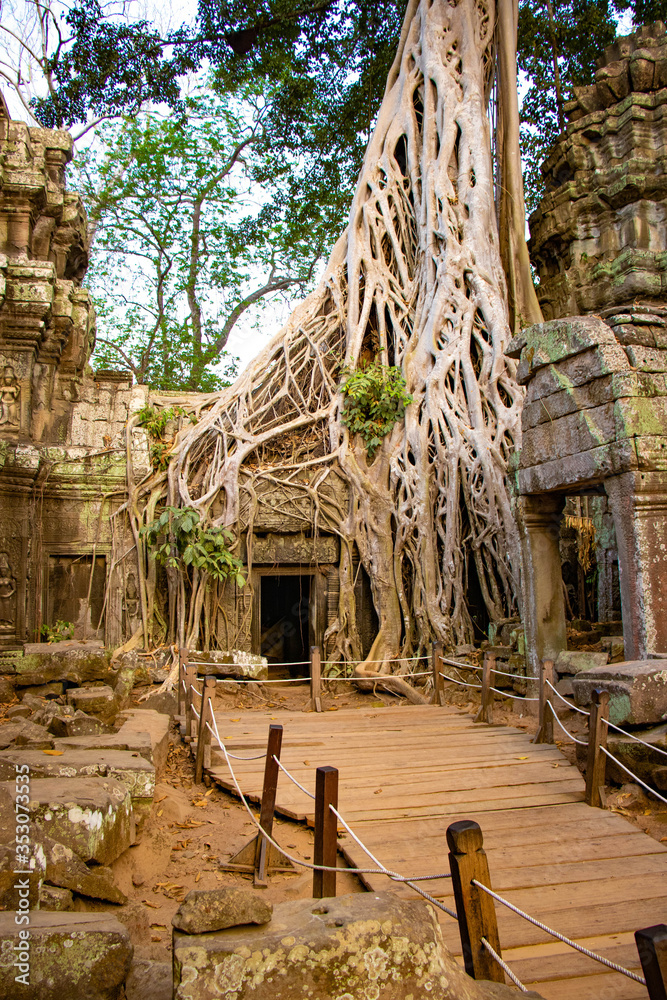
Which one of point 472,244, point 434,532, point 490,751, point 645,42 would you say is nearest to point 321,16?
point 645,42

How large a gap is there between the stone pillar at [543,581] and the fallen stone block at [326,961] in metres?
4.02

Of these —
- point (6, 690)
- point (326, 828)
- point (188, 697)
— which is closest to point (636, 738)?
point (326, 828)

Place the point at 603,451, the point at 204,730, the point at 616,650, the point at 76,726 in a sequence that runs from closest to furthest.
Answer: the point at 76,726 < the point at 204,730 < the point at 603,451 < the point at 616,650

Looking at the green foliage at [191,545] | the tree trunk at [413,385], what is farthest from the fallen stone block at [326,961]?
the green foliage at [191,545]

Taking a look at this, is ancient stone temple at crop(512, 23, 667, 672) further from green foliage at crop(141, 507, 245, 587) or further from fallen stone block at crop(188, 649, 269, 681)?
green foliage at crop(141, 507, 245, 587)

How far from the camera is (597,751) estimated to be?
3396 millimetres

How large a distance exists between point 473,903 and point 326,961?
1.73 feet

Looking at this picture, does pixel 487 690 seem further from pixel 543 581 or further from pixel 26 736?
pixel 26 736

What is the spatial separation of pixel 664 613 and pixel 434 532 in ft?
11.5

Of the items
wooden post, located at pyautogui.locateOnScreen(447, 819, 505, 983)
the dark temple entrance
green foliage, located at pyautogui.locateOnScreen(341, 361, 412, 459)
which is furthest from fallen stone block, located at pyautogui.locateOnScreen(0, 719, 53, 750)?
the dark temple entrance

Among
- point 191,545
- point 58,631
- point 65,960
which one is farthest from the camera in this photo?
point 191,545

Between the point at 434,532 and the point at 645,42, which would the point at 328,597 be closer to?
the point at 434,532

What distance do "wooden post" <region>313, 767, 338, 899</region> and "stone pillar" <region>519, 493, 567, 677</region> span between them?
3.28 metres

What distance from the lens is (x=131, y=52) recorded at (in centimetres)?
1120
